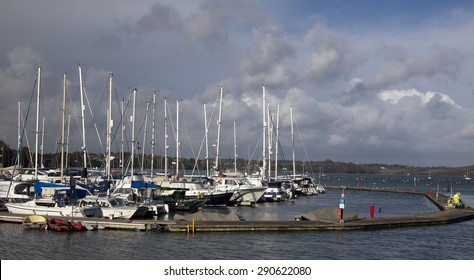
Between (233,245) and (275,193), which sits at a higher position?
(275,193)

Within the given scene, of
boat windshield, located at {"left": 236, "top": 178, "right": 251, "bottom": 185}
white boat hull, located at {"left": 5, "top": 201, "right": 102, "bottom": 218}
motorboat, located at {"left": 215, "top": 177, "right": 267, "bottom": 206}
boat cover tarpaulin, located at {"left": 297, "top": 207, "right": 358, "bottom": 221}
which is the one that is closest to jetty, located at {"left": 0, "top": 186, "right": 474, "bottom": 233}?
boat cover tarpaulin, located at {"left": 297, "top": 207, "right": 358, "bottom": 221}

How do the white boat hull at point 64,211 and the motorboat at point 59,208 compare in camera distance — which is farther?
the motorboat at point 59,208

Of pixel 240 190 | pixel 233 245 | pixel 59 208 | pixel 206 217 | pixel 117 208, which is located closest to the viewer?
pixel 233 245

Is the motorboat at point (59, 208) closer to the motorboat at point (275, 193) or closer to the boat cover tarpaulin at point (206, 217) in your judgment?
the boat cover tarpaulin at point (206, 217)

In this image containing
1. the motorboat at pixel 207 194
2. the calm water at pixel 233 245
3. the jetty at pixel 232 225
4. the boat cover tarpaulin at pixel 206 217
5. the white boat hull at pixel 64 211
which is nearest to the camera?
the calm water at pixel 233 245

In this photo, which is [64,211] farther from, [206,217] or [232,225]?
[232,225]

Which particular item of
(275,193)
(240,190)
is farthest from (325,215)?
(275,193)

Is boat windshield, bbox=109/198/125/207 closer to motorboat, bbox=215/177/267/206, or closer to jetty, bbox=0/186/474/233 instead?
jetty, bbox=0/186/474/233

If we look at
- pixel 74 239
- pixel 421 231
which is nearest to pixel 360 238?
pixel 421 231

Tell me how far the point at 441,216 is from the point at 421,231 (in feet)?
29.6

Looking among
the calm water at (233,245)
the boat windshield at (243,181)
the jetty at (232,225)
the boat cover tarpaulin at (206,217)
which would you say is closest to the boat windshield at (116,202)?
the jetty at (232,225)

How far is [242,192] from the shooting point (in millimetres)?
71562

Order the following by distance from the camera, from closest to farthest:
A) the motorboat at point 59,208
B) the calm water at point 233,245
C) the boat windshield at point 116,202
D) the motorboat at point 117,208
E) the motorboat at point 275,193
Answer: the calm water at point 233,245, the motorboat at point 59,208, the motorboat at point 117,208, the boat windshield at point 116,202, the motorboat at point 275,193

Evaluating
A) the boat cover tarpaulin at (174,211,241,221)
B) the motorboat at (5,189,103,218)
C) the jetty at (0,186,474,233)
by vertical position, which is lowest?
the jetty at (0,186,474,233)
